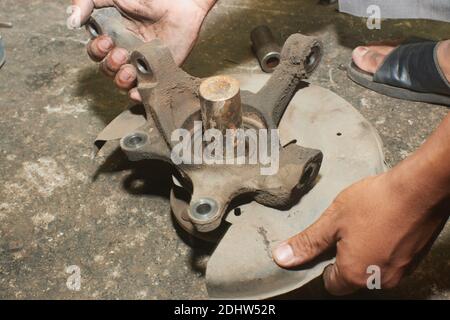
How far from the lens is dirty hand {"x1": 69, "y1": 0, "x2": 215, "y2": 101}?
1.40 metres

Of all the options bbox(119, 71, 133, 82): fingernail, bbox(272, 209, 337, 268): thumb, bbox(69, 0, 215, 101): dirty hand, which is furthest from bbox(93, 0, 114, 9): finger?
bbox(272, 209, 337, 268): thumb

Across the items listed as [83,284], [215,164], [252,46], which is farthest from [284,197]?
[252,46]

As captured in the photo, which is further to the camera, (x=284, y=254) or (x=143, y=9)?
(x=143, y=9)

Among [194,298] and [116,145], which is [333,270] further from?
[116,145]

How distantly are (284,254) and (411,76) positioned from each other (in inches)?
37.4

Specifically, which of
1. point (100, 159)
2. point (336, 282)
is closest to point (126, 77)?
point (100, 159)

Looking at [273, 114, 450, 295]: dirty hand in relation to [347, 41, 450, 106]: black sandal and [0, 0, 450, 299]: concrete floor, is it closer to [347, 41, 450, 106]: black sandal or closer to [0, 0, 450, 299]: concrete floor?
[0, 0, 450, 299]: concrete floor

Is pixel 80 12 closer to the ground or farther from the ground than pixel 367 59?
farther from the ground

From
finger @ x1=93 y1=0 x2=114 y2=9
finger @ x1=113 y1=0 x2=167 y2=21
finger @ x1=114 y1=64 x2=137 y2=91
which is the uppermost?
finger @ x1=93 y1=0 x2=114 y2=9

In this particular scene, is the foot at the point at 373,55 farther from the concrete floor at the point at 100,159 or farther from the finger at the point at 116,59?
the finger at the point at 116,59

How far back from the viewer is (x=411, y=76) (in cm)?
169

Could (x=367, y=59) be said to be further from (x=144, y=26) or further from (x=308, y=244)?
(x=308, y=244)

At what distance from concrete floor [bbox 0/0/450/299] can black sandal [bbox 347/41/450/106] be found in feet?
0.11

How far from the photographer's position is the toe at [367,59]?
1764 mm
